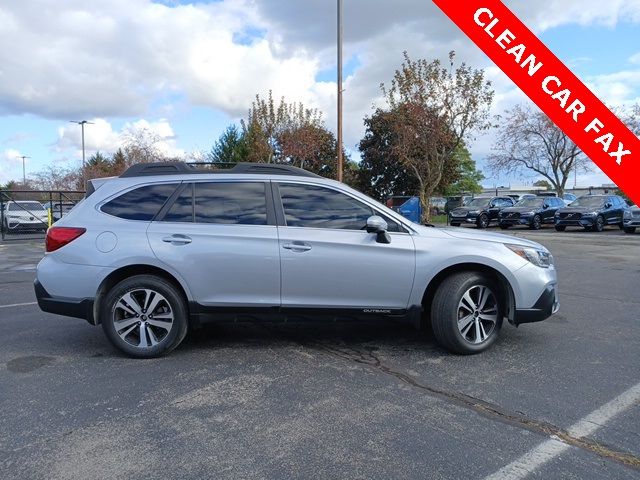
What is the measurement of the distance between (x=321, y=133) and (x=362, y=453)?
2836 centimetres

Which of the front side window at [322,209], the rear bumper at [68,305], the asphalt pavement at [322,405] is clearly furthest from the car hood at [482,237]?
the rear bumper at [68,305]

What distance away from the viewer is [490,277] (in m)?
4.86

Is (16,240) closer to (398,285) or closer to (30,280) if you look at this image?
(30,280)

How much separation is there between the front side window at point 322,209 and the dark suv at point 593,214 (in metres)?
22.4

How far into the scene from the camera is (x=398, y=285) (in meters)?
4.70

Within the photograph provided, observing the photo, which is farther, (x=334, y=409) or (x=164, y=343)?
(x=164, y=343)

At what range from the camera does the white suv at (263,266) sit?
4625mm

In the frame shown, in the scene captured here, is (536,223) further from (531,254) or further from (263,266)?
(263,266)

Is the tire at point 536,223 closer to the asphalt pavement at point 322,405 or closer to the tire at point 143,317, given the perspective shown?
the asphalt pavement at point 322,405

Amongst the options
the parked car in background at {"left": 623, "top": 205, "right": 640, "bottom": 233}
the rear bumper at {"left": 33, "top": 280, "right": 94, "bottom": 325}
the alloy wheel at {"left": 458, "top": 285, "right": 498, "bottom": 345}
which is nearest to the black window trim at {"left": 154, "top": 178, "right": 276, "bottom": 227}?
the rear bumper at {"left": 33, "top": 280, "right": 94, "bottom": 325}

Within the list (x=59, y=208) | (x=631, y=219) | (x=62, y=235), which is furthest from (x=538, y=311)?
(x=59, y=208)

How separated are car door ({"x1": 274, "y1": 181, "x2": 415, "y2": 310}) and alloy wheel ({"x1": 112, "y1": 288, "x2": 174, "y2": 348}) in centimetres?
112

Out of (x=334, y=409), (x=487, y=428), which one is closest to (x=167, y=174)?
(x=334, y=409)

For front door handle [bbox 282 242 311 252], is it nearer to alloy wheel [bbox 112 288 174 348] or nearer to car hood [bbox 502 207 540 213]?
alloy wheel [bbox 112 288 174 348]
